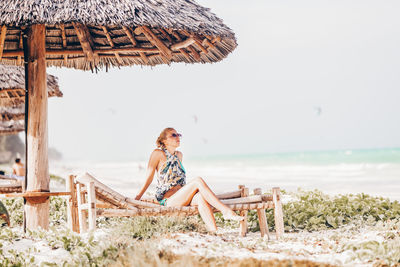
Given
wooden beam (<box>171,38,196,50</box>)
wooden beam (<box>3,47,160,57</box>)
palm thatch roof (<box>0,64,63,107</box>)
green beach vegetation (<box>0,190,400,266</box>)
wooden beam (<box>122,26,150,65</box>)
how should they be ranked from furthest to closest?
1. palm thatch roof (<box>0,64,63,107</box>)
2. wooden beam (<box>3,47,160,57</box>)
3. wooden beam (<box>122,26,150,65</box>)
4. wooden beam (<box>171,38,196,50</box>)
5. green beach vegetation (<box>0,190,400,266</box>)

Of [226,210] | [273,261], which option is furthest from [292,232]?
[273,261]

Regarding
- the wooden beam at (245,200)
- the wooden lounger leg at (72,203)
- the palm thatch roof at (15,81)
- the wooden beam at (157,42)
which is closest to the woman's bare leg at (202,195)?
the wooden beam at (245,200)

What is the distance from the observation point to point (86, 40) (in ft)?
20.8

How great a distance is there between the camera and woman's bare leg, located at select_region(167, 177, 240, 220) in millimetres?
5133

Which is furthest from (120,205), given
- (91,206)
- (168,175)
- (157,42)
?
(157,42)

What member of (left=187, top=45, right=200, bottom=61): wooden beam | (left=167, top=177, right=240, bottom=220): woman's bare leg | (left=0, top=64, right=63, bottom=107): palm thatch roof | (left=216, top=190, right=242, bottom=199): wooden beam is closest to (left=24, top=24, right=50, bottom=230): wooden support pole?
(left=167, top=177, right=240, bottom=220): woman's bare leg

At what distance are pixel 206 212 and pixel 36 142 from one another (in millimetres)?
1986

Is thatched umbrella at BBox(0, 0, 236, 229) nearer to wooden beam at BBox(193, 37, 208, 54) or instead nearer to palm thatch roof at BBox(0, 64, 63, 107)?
wooden beam at BBox(193, 37, 208, 54)

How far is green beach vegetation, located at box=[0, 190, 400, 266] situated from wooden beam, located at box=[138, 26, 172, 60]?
1967 millimetres

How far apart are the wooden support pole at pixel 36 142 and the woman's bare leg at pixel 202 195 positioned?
144cm

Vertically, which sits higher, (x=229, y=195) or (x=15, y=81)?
(x=15, y=81)

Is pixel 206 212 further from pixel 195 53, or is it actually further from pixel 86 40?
pixel 86 40

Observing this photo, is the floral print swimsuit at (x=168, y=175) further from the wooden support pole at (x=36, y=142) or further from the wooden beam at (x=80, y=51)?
the wooden beam at (x=80, y=51)

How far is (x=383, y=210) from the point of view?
6.79 meters
